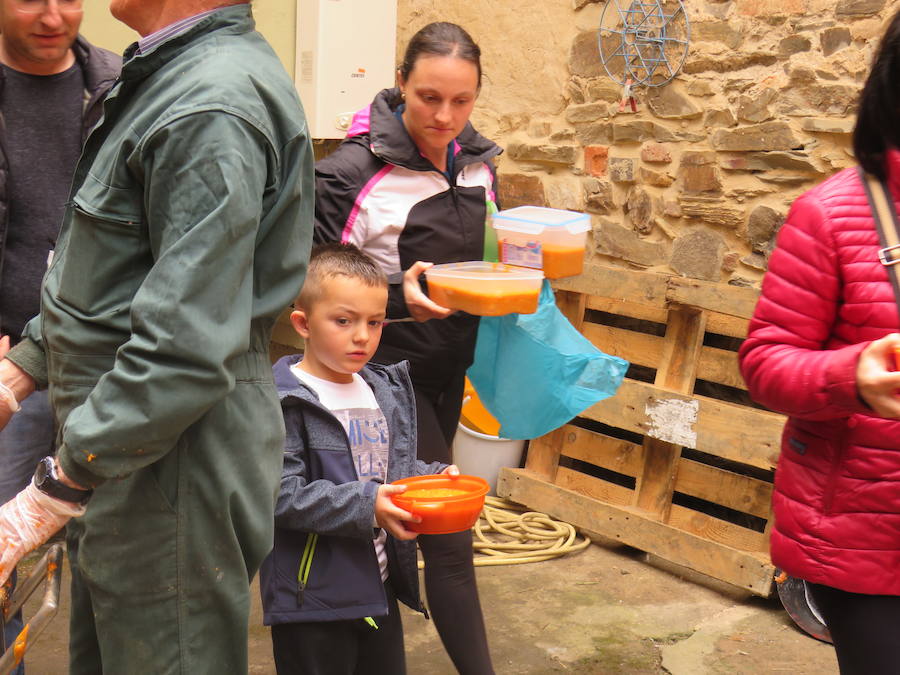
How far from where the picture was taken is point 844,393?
1615 mm

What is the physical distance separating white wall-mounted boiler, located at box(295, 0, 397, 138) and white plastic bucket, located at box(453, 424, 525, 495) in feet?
5.00

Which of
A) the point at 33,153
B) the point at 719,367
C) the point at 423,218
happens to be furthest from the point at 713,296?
the point at 33,153

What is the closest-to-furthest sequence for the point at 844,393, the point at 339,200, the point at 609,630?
1. the point at 844,393
2. the point at 339,200
3. the point at 609,630

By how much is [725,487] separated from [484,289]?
180 cm

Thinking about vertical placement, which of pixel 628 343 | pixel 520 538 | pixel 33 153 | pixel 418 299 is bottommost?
pixel 520 538

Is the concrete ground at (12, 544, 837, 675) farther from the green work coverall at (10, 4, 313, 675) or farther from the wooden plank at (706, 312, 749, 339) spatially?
the green work coverall at (10, 4, 313, 675)

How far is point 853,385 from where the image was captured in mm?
1597

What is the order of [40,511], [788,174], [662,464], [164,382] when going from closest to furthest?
[164,382]
[40,511]
[788,174]
[662,464]

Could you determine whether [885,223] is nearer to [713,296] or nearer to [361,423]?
[361,423]

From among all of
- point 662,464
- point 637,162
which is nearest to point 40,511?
point 662,464

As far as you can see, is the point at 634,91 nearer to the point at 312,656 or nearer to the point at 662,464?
the point at 662,464

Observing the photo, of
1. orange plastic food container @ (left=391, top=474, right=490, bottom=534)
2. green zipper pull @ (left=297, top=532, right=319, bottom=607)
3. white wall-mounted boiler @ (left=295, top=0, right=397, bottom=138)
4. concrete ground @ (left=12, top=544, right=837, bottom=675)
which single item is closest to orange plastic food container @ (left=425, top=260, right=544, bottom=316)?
orange plastic food container @ (left=391, top=474, right=490, bottom=534)

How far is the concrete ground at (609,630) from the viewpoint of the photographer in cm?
321

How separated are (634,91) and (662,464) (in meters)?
1.49
